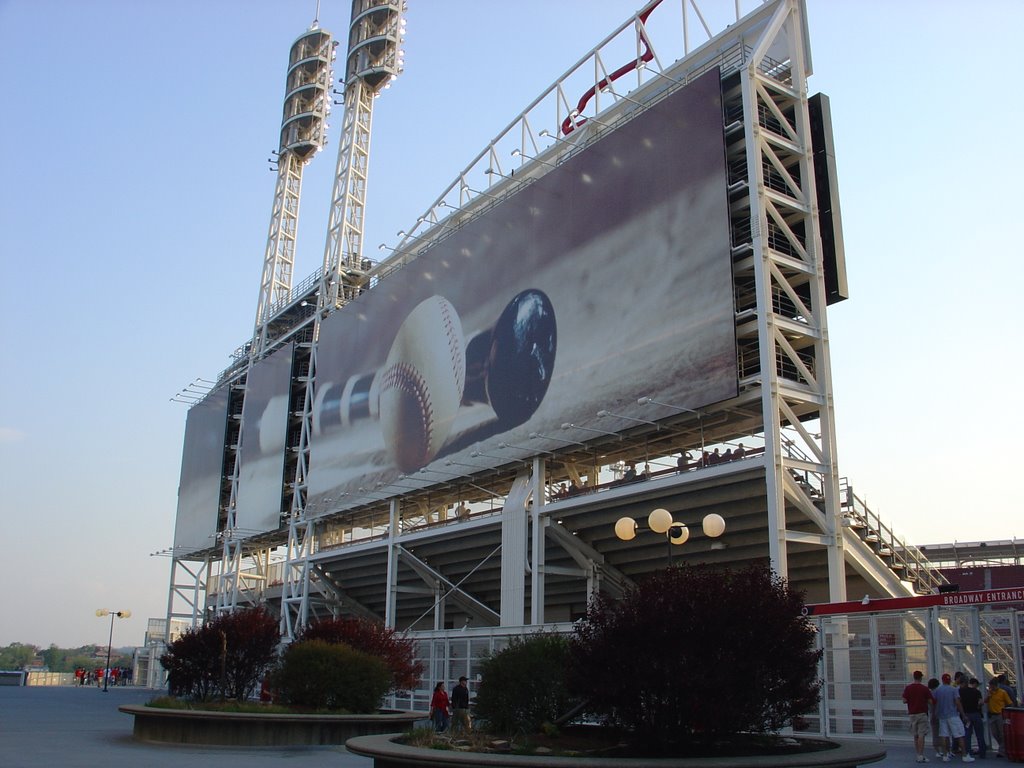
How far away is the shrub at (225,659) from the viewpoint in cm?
2806

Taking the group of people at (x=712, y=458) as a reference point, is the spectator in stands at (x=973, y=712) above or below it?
below

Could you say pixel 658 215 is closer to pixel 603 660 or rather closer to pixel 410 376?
pixel 410 376

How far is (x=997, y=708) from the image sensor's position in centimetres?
1853

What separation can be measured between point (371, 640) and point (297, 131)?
57.4 m

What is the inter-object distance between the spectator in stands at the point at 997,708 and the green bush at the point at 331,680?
13821 mm

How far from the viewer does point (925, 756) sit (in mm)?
18344

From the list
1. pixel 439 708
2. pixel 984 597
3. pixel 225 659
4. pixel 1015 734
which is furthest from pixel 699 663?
pixel 225 659

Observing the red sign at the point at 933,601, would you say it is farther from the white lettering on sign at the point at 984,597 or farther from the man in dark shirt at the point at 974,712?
the man in dark shirt at the point at 974,712

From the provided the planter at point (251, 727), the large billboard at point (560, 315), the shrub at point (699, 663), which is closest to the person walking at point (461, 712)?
the planter at point (251, 727)

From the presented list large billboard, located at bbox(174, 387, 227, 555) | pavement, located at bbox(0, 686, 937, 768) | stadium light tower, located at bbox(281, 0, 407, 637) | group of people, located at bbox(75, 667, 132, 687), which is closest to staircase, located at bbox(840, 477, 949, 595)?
pavement, located at bbox(0, 686, 937, 768)

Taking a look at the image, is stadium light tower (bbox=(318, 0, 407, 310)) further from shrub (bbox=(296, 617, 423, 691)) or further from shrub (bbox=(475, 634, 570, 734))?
shrub (bbox=(475, 634, 570, 734))

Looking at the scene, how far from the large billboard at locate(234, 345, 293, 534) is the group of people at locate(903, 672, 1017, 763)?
47.1 metres

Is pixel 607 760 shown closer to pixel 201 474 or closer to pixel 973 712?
pixel 973 712

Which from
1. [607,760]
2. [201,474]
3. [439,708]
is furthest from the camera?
[201,474]
